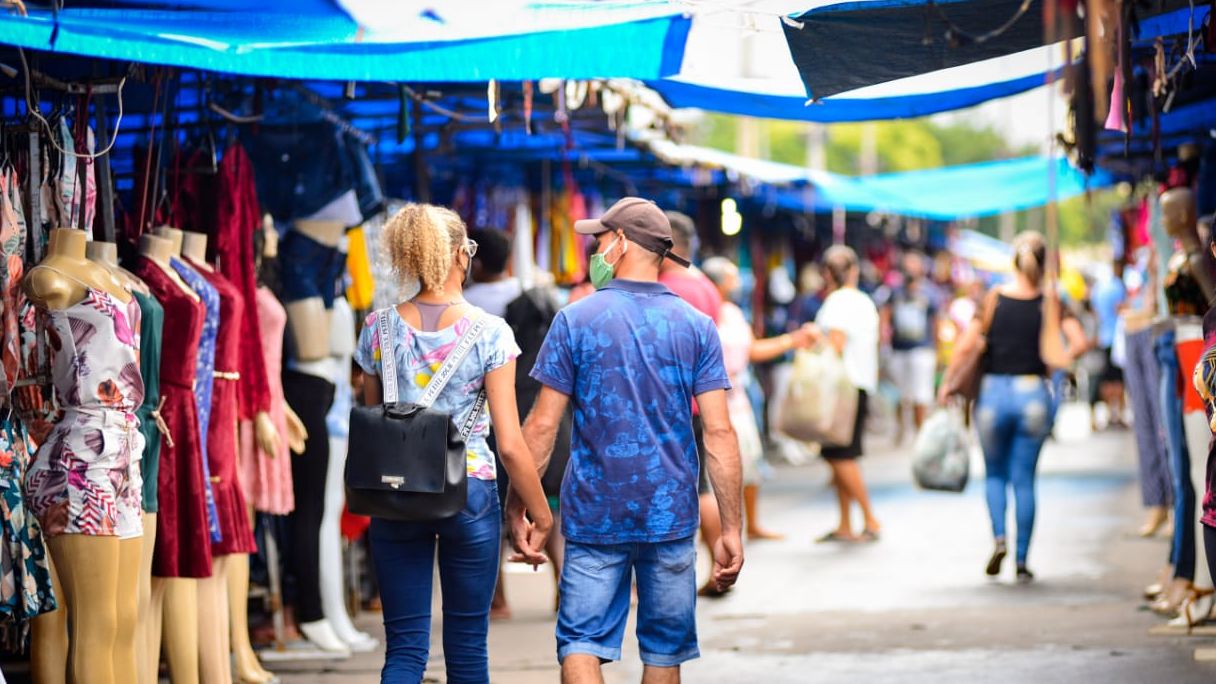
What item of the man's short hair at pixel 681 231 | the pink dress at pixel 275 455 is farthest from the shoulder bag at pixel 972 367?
the pink dress at pixel 275 455

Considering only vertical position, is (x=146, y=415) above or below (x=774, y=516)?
above

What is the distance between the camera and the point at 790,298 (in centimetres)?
2100

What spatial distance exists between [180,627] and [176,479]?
2.00 ft

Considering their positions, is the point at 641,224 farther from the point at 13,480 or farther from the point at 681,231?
the point at 681,231

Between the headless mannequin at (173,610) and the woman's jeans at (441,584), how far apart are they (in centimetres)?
137

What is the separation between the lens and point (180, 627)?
6.71 meters

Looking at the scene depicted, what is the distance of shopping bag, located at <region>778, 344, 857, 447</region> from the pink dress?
540 cm

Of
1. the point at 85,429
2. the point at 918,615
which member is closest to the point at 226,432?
the point at 85,429

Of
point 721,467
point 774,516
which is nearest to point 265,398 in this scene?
point 721,467

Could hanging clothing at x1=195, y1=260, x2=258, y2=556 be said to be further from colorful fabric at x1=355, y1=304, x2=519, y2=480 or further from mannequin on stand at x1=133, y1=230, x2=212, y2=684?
colorful fabric at x1=355, y1=304, x2=519, y2=480

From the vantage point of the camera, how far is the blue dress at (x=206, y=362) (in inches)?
267

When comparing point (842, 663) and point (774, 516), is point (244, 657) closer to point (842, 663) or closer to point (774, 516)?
point (842, 663)

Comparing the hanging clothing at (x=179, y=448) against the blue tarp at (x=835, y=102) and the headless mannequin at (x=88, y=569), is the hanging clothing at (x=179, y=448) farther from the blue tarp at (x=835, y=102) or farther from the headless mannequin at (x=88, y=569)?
the blue tarp at (x=835, y=102)

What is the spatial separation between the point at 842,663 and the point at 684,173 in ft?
26.5
